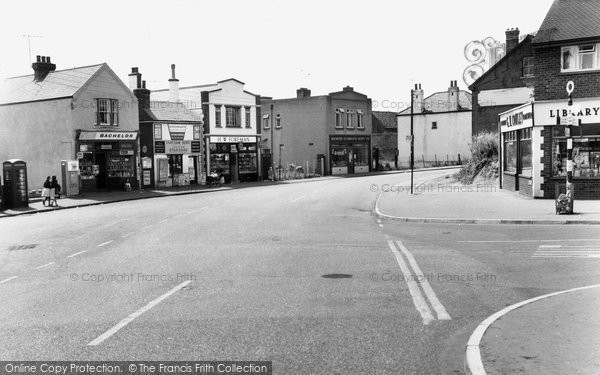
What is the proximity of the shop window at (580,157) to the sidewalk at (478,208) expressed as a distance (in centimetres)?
145

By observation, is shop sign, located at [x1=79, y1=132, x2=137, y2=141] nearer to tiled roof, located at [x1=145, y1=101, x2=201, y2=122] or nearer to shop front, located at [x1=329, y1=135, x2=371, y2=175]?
tiled roof, located at [x1=145, y1=101, x2=201, y2=122]

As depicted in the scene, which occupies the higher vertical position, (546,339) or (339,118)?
(339,118)

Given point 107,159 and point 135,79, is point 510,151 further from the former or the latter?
point 135,79

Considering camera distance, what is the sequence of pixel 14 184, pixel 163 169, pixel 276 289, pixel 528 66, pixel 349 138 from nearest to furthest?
pixel 276 289, pixel 14 184, pixel 163 169, pixel 528 66, pixel 349 138

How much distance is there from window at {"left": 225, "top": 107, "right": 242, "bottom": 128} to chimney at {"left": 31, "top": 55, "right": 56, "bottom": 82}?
14.1 m

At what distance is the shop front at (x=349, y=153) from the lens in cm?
6292

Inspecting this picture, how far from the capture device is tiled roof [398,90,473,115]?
71.9 metres

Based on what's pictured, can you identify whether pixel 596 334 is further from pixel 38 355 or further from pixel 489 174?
pixel 489 174

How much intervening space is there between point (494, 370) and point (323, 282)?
4.87m

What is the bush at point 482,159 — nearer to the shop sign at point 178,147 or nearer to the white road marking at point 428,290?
the shop sign at point 178,147

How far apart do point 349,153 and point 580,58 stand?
4046 centimetres

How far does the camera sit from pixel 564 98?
2567 cm

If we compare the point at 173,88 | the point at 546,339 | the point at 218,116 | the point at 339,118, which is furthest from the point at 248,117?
the point at 546,339

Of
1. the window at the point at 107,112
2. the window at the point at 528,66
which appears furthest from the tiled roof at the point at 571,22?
the window at the point at 107,112
